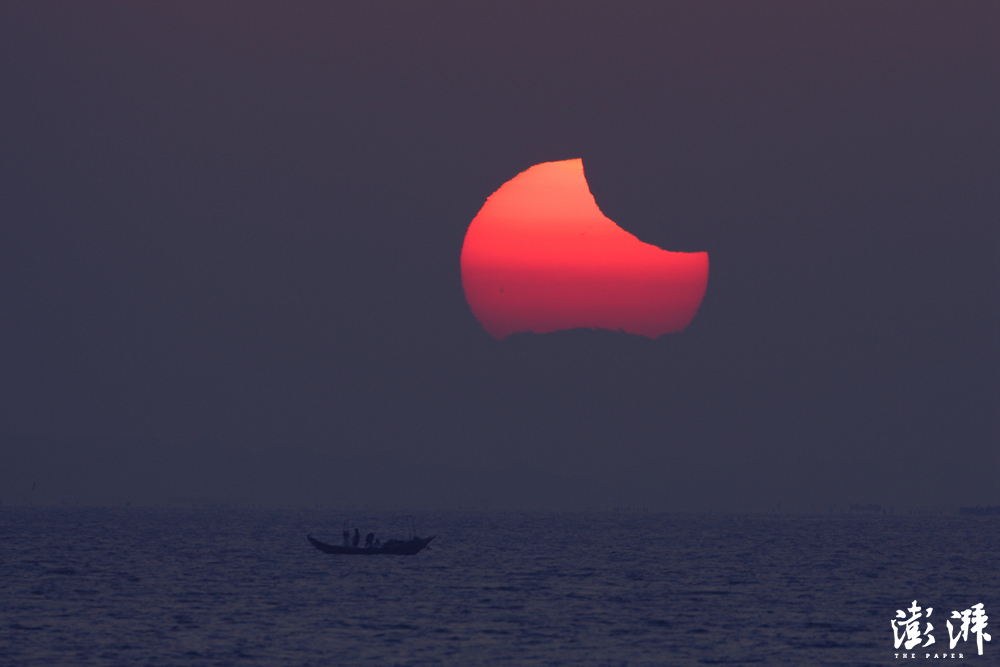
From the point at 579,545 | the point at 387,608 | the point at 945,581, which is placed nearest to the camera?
the point at 387,608

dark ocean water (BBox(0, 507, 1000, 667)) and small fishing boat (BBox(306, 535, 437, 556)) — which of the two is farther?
small fishing boat (BBox(306, 535, 437, 556))

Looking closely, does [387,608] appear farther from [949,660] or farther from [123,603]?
[949,660]

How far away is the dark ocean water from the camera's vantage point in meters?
62.8

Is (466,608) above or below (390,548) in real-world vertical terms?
below

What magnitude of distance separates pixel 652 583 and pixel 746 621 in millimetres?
29858

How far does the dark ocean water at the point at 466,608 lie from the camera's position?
206ft

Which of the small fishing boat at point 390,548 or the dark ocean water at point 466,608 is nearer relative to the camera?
the dark ocean water at point 466,608

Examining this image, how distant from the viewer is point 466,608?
277ft

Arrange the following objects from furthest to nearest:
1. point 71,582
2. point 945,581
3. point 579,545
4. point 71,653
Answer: point 579,545, point 945,581, point 71,582, point 71,653

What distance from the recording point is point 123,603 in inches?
3344

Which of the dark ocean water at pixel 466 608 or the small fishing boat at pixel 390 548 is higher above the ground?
the small fishing boat at pixel 390 548

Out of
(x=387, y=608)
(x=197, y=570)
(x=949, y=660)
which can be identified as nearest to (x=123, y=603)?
(x=387, y=608)

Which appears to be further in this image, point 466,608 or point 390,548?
point 390,548

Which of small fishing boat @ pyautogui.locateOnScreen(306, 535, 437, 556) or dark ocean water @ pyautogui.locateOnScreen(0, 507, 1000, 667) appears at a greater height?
small fishing boat @ pyautogui.locateOnScreen(306, 535, 437, 556)
